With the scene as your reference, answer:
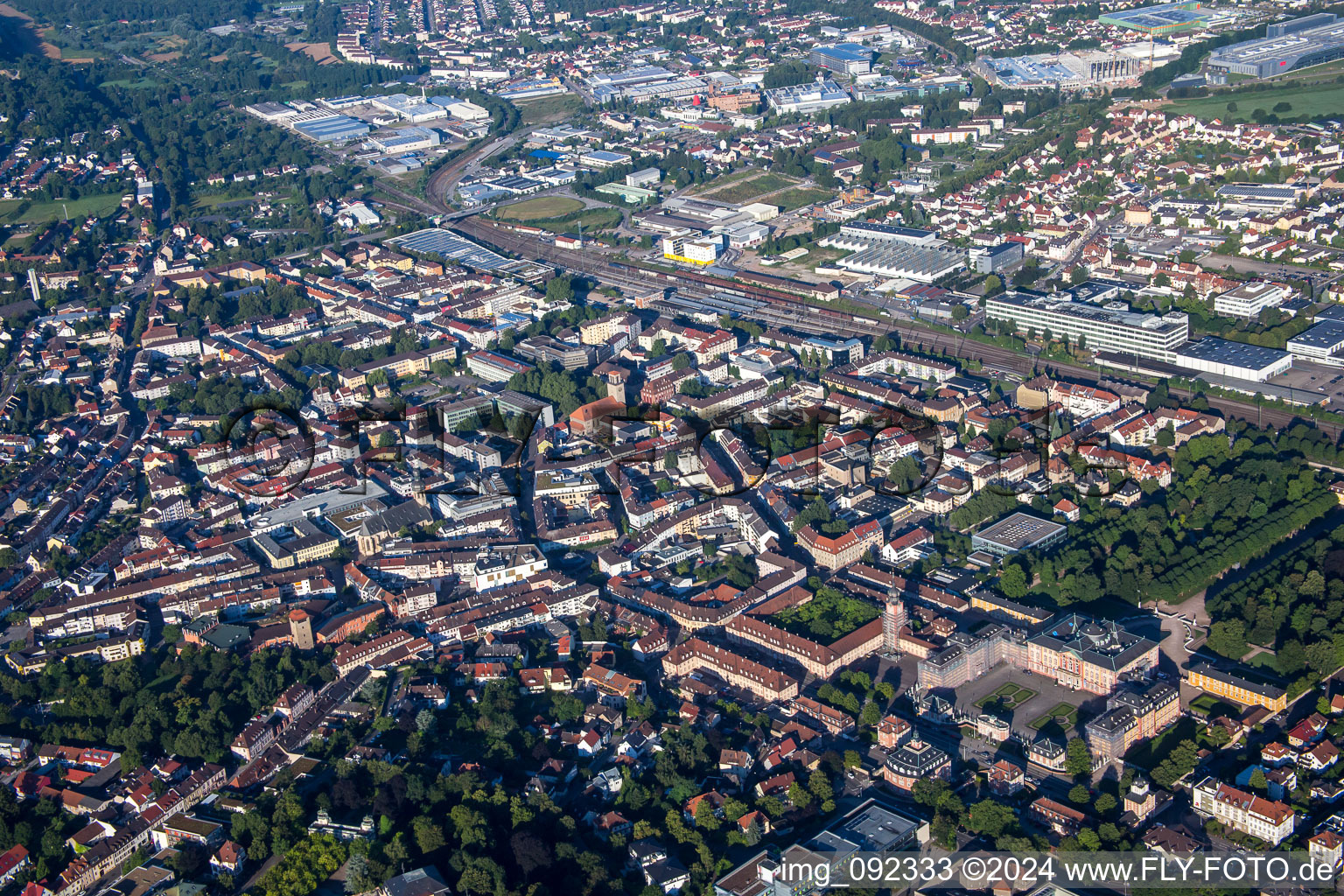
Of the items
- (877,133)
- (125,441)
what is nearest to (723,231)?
(877,133)

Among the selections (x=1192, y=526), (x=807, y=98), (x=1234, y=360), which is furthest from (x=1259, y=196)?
(x=807, y=98)

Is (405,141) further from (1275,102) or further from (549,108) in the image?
(1275,102)

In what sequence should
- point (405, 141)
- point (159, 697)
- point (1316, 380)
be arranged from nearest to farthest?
point (159, 697)
point (1316, 380)
point (405, 141)

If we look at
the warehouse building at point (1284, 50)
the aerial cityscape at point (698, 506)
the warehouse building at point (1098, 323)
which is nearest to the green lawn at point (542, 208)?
the aerial cityscape at point (698, 506)

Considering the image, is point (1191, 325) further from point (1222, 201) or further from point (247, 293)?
point (247, 293)

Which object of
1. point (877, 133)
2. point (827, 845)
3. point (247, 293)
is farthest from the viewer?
point (877, 133)

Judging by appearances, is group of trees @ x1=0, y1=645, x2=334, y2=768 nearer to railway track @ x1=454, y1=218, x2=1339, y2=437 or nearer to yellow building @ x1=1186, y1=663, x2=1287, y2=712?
yellow building @ x1=1186, y1=663, x2=1287, y2=712

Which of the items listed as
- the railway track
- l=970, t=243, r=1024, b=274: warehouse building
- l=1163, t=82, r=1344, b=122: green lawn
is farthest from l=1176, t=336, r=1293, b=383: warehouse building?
l=1163, t=82, r=1344, b=122: green lawn
